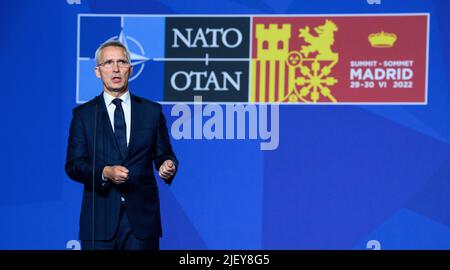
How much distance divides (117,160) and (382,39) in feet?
5.34

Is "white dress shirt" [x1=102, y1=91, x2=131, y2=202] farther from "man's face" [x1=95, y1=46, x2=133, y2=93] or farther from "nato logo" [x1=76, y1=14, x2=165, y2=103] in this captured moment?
"nato logo" [x1=76, y1=14, x2=165, y2=103]

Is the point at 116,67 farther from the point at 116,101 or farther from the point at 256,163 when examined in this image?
the point at 256,163

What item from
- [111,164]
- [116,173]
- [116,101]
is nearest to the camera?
[116,173]

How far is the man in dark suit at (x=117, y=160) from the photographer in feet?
12.5

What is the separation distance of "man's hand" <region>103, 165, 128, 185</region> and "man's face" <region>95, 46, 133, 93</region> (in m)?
0.49

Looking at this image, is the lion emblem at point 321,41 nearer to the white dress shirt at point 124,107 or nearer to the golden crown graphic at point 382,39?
the golden crown graphic at point 382,39

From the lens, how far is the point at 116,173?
3637 millimetres

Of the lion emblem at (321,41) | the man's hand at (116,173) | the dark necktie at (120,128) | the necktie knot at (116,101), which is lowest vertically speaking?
the man's hand at (116,173)

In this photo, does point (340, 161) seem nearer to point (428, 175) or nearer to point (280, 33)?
point (428, 175)

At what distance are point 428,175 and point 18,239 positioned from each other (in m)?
2.23

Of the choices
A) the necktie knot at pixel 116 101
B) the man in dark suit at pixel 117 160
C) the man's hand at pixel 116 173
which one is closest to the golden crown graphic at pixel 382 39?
the man in dark suit at pixel 117 160

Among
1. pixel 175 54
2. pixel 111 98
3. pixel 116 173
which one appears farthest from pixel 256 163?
pixel 116 173

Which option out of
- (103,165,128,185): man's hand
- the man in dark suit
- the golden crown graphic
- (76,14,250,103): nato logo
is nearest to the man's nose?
the man in dark suit
